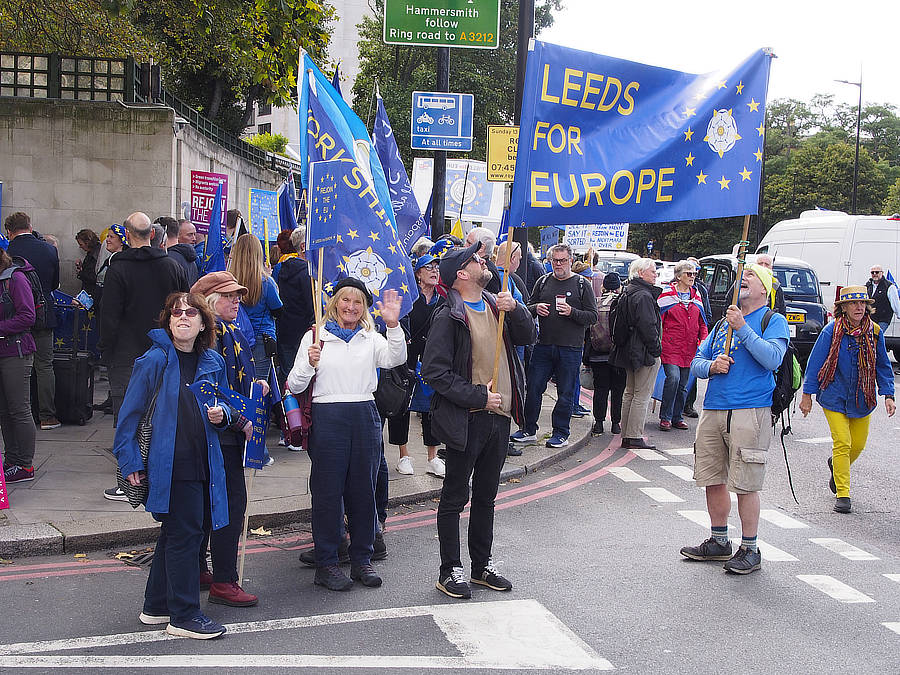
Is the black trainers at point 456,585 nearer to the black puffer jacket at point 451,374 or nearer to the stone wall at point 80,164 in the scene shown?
the black puffer jacket at point 451,374

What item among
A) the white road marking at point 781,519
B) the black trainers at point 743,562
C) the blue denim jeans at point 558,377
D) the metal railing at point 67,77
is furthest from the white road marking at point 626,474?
the metal railing at point 67,77

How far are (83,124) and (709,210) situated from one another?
10.8m

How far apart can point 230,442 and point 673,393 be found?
7289 mm

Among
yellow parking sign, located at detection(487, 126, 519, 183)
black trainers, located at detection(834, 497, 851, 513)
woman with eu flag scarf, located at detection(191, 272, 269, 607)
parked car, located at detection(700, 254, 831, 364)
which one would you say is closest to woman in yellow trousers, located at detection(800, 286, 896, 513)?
black trainers, located at detection(834, 497, 851, 513)

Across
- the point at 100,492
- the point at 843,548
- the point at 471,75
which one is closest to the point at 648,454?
the point at 843,548

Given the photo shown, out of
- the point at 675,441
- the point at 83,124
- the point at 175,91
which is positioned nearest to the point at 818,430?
the point at 675,441

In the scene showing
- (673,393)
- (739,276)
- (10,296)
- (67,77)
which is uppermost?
(67,77)

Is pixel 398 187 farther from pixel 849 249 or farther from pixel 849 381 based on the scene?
pixel 849 249

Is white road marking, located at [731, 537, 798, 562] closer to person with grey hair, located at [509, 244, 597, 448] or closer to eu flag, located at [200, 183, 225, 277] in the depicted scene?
person with grey hair, located at [509, 244, 597, 448]

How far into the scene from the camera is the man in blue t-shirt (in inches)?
229

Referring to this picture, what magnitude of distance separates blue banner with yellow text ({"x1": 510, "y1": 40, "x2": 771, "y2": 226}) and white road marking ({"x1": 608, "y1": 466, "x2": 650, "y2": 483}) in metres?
3.53

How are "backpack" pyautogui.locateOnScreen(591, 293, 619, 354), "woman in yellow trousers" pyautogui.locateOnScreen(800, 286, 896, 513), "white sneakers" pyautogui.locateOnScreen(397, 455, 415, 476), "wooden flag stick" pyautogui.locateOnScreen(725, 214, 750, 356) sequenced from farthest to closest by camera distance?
"backpack" pyautogui.locateOnScreen(591, 293, 619, 354) < "white sneakers" pyautogui.locateOnScreen(397, 455, 415, 476) < "woman in yellow trousers" pyautogui.locateOnScreen(800, 286, 896, 513) < "wooden flag stick" pyautogui.locateOnScreen(725, 214, 750, 356)

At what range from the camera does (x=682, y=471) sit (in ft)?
29.2

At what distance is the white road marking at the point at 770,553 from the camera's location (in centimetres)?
621
